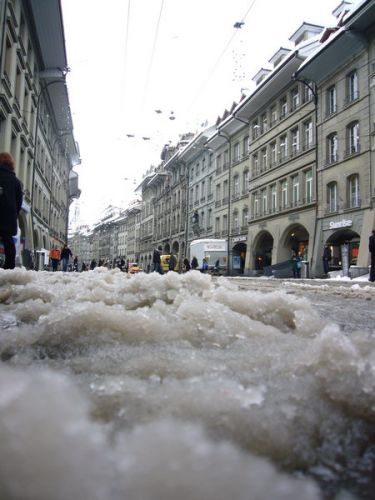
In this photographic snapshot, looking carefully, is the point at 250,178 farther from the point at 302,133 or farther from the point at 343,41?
the point at 343,41

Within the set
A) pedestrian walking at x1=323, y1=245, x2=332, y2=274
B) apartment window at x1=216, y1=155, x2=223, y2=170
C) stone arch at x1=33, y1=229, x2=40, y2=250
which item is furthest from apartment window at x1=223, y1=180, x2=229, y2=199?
stone arch at x1=33, y1=229, x2=40, y2=250

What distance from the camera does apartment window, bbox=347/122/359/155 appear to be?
21.8 m

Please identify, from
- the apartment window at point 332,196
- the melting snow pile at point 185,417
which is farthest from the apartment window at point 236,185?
the melting snow pile at point 185,417

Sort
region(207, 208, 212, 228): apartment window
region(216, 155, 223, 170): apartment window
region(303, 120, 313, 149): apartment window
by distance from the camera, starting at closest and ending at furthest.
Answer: region(303, 120, 313, 149): apartment window
region(216, 155, 223, 170): apartment window
region(207, 208, 212, 228): apartment window

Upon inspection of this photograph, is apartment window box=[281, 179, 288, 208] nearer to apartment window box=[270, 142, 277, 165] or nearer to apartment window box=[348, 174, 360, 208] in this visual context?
apartment window box=[270, 142, 277, 165]

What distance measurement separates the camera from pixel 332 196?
77.6 ft

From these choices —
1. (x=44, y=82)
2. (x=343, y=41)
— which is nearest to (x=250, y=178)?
(x=343, y=41)

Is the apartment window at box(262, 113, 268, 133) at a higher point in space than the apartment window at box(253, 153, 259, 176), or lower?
higher

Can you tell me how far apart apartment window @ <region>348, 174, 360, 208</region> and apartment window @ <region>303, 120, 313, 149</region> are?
15.5ft

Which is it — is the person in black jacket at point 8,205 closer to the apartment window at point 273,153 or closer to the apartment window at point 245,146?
the apartment window at point 273,153

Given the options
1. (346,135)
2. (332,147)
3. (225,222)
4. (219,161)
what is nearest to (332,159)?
(332,147)

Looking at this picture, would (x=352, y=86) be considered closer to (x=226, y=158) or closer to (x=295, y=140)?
(x=295, y=140)

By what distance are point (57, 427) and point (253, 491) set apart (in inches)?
15.1

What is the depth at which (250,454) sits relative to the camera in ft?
2.50
